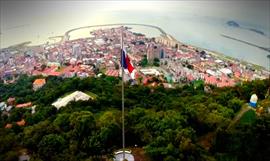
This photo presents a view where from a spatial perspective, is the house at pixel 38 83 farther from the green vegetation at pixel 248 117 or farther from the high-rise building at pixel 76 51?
the green vegetation at pixel 248 117

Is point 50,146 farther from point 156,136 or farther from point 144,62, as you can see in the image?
point 144,62

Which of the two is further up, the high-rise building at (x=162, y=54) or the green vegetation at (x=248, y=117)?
the green vegetation at (x=248, y=117)

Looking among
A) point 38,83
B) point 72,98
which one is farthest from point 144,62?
point 72,98

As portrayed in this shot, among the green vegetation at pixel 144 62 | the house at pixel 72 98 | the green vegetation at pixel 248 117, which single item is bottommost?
the green vegetation at pixel 144 62

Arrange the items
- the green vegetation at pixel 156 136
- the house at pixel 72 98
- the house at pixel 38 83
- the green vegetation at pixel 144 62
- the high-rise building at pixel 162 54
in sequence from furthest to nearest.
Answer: the high-rise building at pixel 162 54
the green vegetation at pixel 144 62
the house at pixel 38 83
the house at pixel 72 98
the green vegetation at pixel 156 136

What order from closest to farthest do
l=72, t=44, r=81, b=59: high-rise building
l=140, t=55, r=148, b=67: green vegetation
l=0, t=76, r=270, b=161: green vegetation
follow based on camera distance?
l=0, t=76, r=270, b=161: green vegetation → l=140, t=55, r=148, b=67: green vegetation → l=72, t=44, r=81, b=59: high-rise building

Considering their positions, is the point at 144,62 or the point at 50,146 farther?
the point at 144,62

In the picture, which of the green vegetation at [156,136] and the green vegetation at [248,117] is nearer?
the green vegetation at [156,136]

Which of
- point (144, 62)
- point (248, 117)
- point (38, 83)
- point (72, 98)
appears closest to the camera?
point (248, 117)

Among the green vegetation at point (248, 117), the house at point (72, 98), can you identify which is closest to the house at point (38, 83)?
the house at point (72, 98)

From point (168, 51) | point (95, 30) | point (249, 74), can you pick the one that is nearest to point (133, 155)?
point (249, 74)

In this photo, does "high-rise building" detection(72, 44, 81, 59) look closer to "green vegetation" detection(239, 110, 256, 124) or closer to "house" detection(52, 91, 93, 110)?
"house" detection(52, 91, 93, 110)

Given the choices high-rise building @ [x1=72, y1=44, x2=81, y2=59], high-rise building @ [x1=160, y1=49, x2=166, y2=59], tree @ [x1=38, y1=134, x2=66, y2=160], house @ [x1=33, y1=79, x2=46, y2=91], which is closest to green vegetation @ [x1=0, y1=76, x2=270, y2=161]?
tree @ [x1=38, y1=134, x2=66, y2=160]
